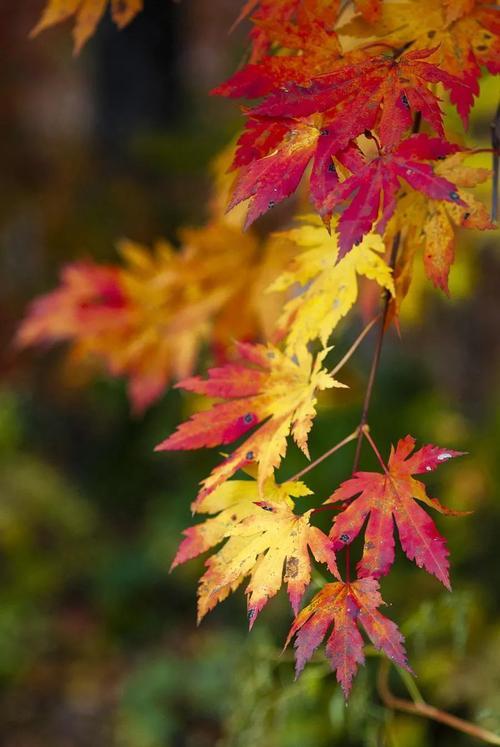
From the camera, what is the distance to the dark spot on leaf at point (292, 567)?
897 mm

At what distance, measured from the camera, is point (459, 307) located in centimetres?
689

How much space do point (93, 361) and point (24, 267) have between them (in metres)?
0.95

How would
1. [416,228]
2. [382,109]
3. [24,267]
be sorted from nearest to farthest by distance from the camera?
[382,109] → [416,228] → [24,267]

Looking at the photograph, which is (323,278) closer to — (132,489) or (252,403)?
(252,403)

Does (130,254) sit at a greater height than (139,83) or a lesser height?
greater

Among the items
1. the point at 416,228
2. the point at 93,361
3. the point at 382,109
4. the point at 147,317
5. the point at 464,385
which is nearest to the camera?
the point at 382,109

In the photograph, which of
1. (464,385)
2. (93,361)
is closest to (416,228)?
(93,361)

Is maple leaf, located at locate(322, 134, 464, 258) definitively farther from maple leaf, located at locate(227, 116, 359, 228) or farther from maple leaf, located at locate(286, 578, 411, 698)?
maple leaf, located at locate(286, 578, 411, 698)

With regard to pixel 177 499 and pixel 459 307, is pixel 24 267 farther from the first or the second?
pixel 459 307

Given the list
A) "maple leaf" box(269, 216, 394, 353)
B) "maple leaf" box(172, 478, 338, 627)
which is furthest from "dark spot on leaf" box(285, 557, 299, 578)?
"maple leaf" box(269, 216, 394, 353)

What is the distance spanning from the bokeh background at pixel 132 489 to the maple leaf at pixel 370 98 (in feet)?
3.31

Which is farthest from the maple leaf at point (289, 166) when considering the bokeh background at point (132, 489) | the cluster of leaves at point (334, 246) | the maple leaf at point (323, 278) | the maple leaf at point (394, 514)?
the bokeh background at point (132, 489)

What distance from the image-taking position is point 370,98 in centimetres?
91

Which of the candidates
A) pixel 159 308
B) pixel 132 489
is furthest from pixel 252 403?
pixel 132 489
